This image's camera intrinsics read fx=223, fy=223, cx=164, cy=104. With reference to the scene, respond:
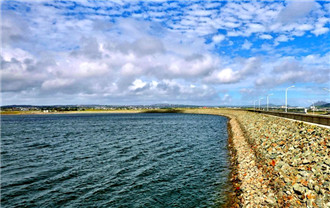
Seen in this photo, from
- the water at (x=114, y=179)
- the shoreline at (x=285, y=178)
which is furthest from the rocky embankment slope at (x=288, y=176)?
the water at (x=114, y=179)

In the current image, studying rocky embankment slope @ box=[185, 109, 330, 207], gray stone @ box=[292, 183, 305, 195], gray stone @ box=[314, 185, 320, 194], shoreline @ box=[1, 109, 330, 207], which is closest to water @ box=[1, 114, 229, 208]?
shoreline @ box=[1, 109, 330, 207]

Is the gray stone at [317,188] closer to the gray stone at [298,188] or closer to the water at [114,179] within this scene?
the gray stone at [298,188]

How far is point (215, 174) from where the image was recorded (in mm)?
19594

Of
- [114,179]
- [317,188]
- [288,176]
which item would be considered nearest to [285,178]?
[288,176]

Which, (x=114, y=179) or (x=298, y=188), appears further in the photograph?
(x=114, y=179)

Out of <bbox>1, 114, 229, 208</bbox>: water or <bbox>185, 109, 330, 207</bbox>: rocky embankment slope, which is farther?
<bbox>1, 114, 229, 208</bbox>: water

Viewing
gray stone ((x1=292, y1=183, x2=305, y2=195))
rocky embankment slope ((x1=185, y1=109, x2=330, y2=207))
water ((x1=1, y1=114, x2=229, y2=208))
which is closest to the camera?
rocky embankment slope ((x1=185, y1=109, x2=330, y2=207))

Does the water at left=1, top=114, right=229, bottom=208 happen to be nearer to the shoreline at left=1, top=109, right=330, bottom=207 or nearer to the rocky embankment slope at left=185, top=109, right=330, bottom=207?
the shoreline at left=1, top=109, right=330, bottom=207

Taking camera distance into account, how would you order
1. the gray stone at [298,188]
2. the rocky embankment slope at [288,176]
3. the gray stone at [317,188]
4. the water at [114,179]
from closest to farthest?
the gray stone at [317,188] → the rocky embankment slope at [288,176] → the gray stone at [298,188] → the water at [114,179]

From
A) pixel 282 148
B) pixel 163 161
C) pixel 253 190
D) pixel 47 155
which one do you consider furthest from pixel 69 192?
pixel 282 148

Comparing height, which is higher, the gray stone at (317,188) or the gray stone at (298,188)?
the gray stone at (317,188)

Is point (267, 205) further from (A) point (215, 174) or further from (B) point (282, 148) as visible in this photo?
(B) point (282, 148)

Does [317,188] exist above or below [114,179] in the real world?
above

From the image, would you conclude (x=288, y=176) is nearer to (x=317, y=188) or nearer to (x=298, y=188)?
(x=298, y=188)
